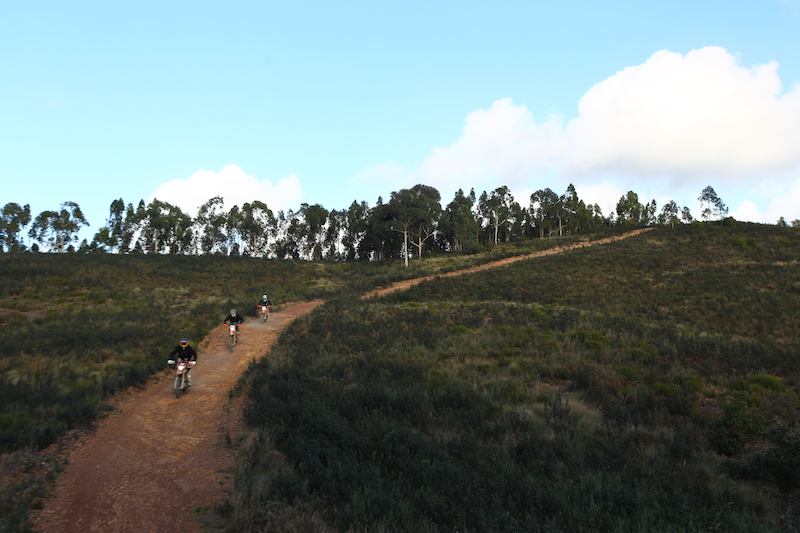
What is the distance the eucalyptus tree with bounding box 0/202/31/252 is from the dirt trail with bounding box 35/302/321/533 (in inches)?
4175

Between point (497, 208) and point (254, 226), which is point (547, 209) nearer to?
point (497, 208)

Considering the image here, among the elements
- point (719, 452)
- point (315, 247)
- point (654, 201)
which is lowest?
point (719, 452)

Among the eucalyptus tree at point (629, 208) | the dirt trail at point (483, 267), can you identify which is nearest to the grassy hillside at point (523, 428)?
the dirt trail at point (483, 267)

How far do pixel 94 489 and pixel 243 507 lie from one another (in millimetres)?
2963

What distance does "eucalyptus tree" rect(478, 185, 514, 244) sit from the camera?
92.9 metres

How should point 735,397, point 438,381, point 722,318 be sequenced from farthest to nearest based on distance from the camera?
point 722,318 → point 438,381 → point 735,397

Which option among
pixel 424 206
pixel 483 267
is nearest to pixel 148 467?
pixel 483 267

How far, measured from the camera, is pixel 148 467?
7336 mm

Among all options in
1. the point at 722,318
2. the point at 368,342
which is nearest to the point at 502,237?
the point at 722,318

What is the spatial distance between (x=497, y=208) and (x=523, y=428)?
88.1 metres

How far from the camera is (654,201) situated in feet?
377

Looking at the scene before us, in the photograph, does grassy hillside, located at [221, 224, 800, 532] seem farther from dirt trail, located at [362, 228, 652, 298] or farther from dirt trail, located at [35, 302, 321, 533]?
dirt trail, located at [362, 228, 652, 298]

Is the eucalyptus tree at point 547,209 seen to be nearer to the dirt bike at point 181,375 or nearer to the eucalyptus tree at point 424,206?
the eucalyptus tree at point 424,206

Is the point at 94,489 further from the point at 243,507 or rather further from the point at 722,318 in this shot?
the point at 722,318
